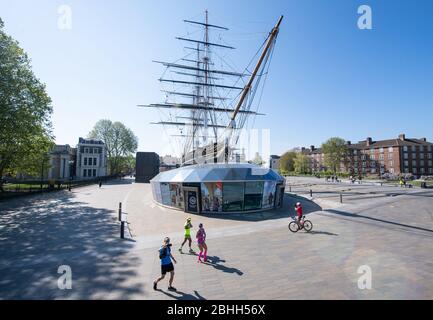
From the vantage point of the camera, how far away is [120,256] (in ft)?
32.4

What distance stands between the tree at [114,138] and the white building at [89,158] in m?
3.80

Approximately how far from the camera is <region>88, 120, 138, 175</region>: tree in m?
78.4

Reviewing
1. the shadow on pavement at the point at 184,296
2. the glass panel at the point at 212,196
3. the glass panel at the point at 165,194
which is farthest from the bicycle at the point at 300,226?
the glass panel at the point at 165,194

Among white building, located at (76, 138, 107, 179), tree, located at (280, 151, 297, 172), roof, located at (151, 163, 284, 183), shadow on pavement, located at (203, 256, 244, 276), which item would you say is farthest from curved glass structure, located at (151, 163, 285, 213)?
tree, located at (280, 151, 297, 172)

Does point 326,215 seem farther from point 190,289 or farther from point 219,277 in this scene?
point 190,289

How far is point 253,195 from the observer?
2098 centimetres

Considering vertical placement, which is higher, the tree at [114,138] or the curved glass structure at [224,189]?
the tree at [114,138]

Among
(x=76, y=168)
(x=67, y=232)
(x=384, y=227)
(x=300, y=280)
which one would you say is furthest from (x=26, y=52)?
(x=76, y=168)

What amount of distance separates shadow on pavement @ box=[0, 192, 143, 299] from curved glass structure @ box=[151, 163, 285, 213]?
21.9ft

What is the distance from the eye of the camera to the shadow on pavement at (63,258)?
6.83 m

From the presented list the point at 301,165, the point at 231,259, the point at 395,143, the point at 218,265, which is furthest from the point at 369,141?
the point at 218,265

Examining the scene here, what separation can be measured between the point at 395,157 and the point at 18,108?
102 metres

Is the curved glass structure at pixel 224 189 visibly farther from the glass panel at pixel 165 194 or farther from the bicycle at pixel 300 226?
the bicycle at pixel 300 226

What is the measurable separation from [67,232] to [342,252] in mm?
15048
